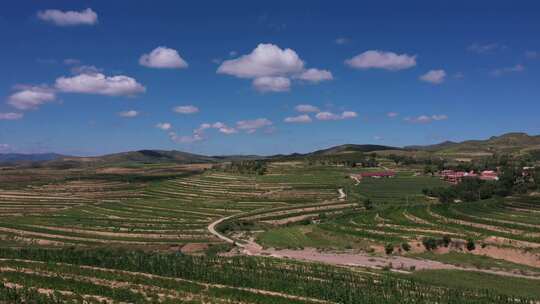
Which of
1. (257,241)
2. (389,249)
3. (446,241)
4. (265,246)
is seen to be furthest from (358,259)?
(257,241)

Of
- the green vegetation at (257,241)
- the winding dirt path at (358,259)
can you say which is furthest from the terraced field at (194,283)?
the winding dirt path at (358,259)

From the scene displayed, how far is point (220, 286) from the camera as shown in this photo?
35344 millimetres

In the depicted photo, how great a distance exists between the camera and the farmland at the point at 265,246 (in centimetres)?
3431

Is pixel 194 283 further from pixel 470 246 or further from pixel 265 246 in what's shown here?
pixel 470 246

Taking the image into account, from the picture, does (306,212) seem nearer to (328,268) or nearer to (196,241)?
(196,241)

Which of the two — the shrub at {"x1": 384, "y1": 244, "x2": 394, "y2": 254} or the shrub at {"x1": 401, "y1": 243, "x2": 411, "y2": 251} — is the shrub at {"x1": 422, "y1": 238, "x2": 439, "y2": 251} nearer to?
the shrub at {"x1": 401, "y1": 243, "x2": 411, "y2": 251}

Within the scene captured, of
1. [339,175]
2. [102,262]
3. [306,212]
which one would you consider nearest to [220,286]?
[102,262]

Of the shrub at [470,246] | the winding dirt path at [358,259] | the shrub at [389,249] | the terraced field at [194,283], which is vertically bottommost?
the winding dirt path at [358,259]

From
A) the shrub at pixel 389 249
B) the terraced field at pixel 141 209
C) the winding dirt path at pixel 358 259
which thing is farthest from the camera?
the terraced field at pixel 141 209

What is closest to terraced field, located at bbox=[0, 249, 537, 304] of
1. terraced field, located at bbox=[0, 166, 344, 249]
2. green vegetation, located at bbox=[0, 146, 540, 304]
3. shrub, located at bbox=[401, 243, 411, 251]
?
green vegetation, located at bbox=[0, 146, 540, 304]

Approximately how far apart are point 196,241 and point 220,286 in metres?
38.1

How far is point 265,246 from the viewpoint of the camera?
69375mm

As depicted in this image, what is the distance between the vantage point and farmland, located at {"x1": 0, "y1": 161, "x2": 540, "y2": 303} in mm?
34312

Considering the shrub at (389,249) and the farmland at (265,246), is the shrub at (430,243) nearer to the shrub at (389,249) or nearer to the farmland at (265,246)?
the farmland at (265,246)
